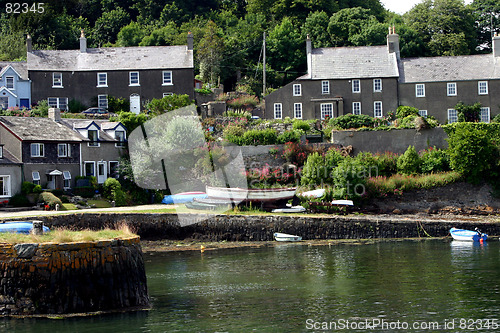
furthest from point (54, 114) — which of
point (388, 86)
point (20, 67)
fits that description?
point (388, 86)

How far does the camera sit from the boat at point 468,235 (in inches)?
1355

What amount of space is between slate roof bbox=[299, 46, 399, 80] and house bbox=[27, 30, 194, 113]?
12.0 m

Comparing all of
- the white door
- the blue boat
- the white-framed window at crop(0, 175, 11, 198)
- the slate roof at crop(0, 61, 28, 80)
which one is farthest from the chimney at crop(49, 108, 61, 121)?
the blue boat

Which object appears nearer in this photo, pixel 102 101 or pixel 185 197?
pixel 185 197

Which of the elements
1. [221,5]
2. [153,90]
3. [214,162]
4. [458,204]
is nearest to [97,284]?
[214,162]

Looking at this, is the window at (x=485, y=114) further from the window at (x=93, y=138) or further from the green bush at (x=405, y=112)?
the window at (x=93, y=138)

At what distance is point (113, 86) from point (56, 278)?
142 ft

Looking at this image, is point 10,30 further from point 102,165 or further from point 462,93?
point 462,93

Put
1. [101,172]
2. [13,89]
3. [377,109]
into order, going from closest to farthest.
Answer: [101,172] → [377,109] → [13,89]

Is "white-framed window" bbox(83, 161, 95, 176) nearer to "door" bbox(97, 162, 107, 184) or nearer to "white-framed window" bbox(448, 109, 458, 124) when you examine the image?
"door" bbox(97, 162, 107, 184)

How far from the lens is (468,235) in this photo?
34.6 meters

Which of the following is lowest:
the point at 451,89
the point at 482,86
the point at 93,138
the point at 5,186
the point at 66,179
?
the point at 5,186

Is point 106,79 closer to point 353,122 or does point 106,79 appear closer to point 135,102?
point 135,102

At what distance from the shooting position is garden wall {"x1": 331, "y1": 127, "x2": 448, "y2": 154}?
145 feet
